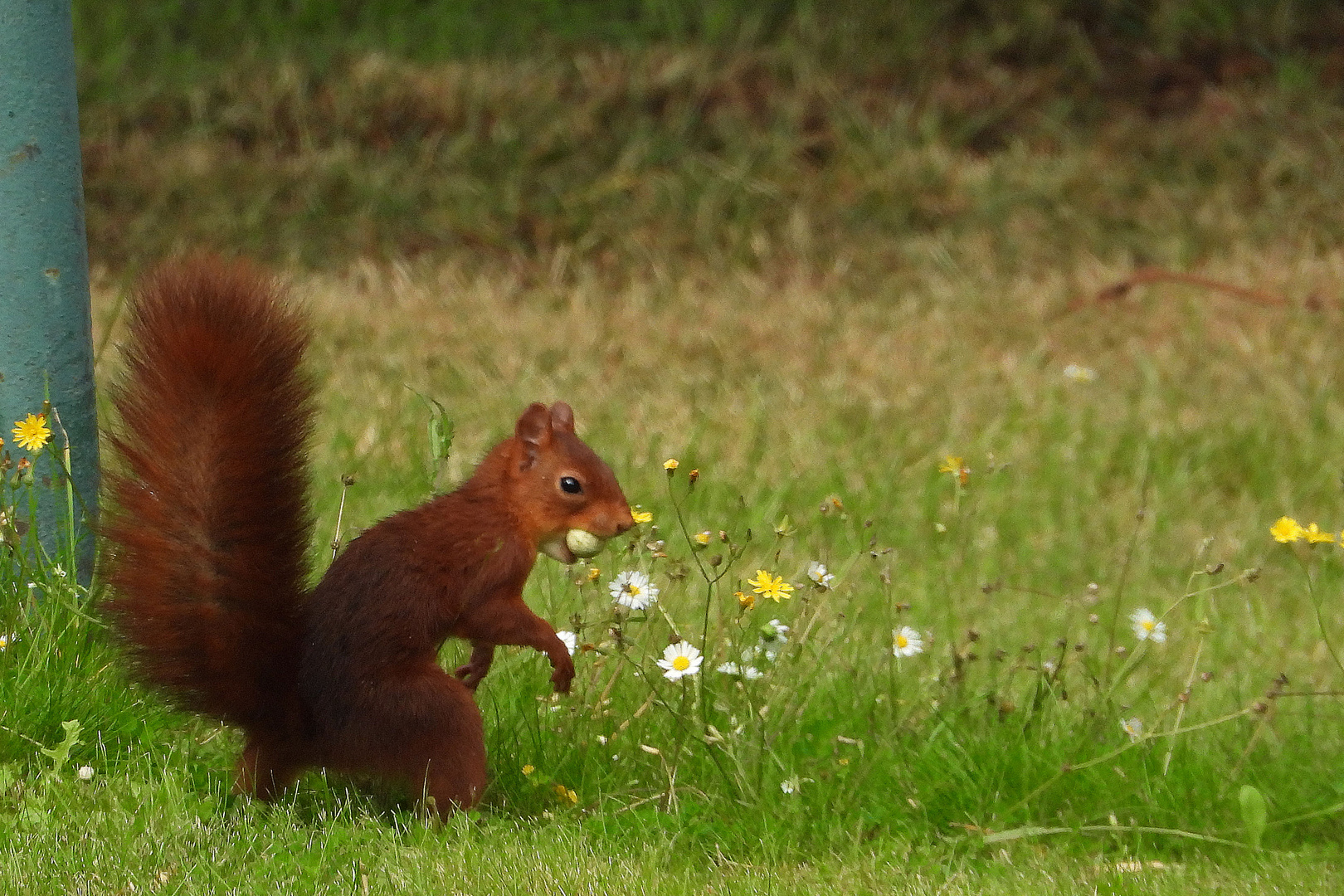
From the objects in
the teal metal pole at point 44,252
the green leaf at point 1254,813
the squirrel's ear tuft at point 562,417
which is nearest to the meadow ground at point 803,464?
the green leaf at point 1254,813

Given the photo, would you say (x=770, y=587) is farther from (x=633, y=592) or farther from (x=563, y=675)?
(x=563, y=675)

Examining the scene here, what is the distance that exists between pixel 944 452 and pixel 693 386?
982 millimetres

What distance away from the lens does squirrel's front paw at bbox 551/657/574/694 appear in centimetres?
265

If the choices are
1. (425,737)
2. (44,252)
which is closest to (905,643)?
(425,737)

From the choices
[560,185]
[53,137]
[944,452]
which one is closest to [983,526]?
[944,452]

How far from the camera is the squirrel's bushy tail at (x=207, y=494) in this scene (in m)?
2.60

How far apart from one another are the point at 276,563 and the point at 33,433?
719mm

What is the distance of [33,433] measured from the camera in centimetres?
311

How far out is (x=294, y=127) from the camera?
8.42 m

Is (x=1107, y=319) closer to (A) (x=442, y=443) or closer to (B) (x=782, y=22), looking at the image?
(B) (x=782, y=22)

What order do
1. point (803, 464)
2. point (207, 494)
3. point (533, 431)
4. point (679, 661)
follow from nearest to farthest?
1. point (207, 494)
2. point (533, 431)
3. point (679, 661)
4. point (803, 464)

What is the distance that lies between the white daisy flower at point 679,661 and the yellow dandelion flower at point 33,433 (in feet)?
3.79

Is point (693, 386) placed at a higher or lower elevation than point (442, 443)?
lower

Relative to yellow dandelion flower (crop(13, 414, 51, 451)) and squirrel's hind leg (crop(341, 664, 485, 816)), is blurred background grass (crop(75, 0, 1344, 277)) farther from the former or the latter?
squirrel's hind leg (crop(341, 664, 485, 816))
